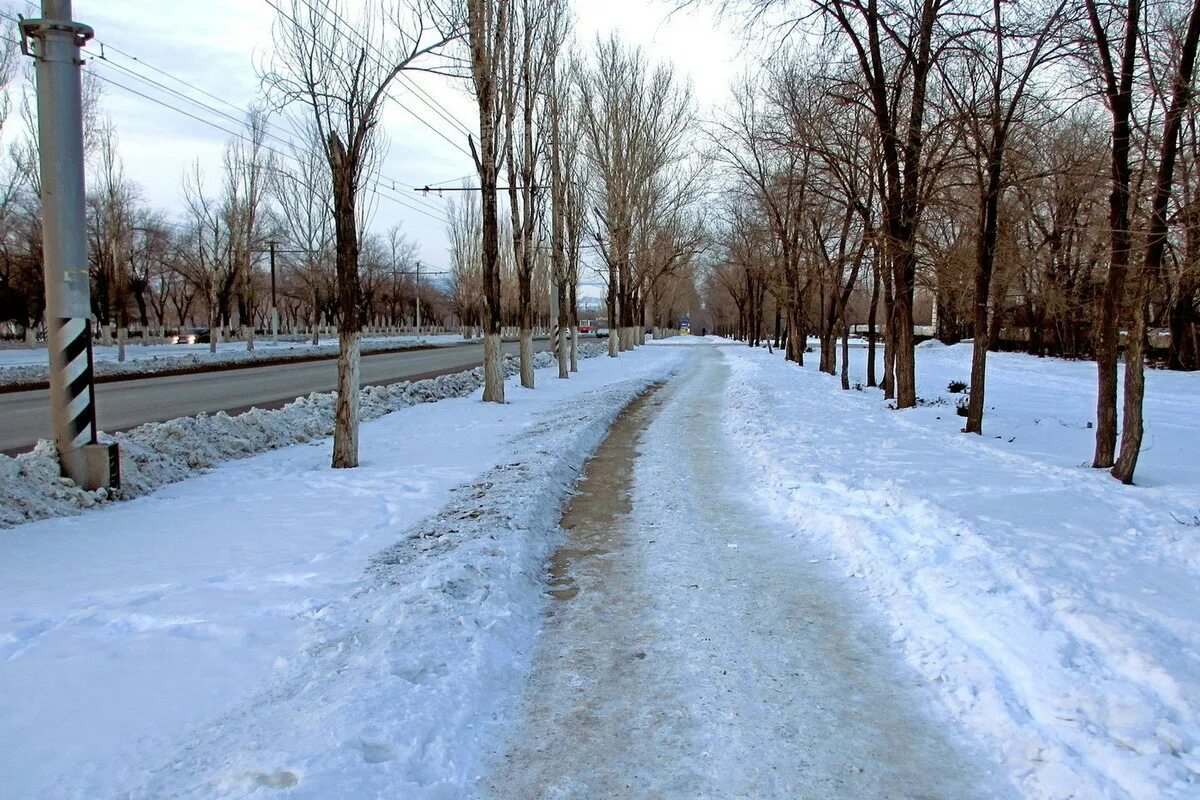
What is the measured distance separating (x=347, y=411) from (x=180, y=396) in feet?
33.9

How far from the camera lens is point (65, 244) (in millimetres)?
6902

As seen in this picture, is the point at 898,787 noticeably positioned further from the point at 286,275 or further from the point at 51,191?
the point at 286,275

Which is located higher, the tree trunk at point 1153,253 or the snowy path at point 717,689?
the tree trunk at point 1153,253

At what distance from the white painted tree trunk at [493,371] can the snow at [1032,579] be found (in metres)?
6.11

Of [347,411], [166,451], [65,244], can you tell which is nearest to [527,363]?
[347,411]

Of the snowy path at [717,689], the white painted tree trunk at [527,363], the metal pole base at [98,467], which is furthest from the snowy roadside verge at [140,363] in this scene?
the snowy path at [717,689]

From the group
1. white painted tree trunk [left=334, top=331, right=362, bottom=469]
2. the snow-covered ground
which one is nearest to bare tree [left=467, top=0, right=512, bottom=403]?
white painted tree trunk [left=334, top=331, right=362, bottom=469]

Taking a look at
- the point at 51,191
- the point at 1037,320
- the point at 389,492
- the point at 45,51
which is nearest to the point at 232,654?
the point at 389,492

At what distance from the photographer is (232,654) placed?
3795 millimetres

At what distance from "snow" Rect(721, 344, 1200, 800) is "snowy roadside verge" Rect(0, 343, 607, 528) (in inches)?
245

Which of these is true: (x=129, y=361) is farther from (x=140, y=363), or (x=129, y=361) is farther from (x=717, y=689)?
(x=717, y=689)

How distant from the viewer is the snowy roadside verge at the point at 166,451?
6254 mm

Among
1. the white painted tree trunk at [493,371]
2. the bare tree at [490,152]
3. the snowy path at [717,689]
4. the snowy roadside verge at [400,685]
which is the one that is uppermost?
the bare tree at [490,152]

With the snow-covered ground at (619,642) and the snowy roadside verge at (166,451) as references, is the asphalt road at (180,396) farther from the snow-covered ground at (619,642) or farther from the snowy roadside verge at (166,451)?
the snow-covered ground at (619,642)
